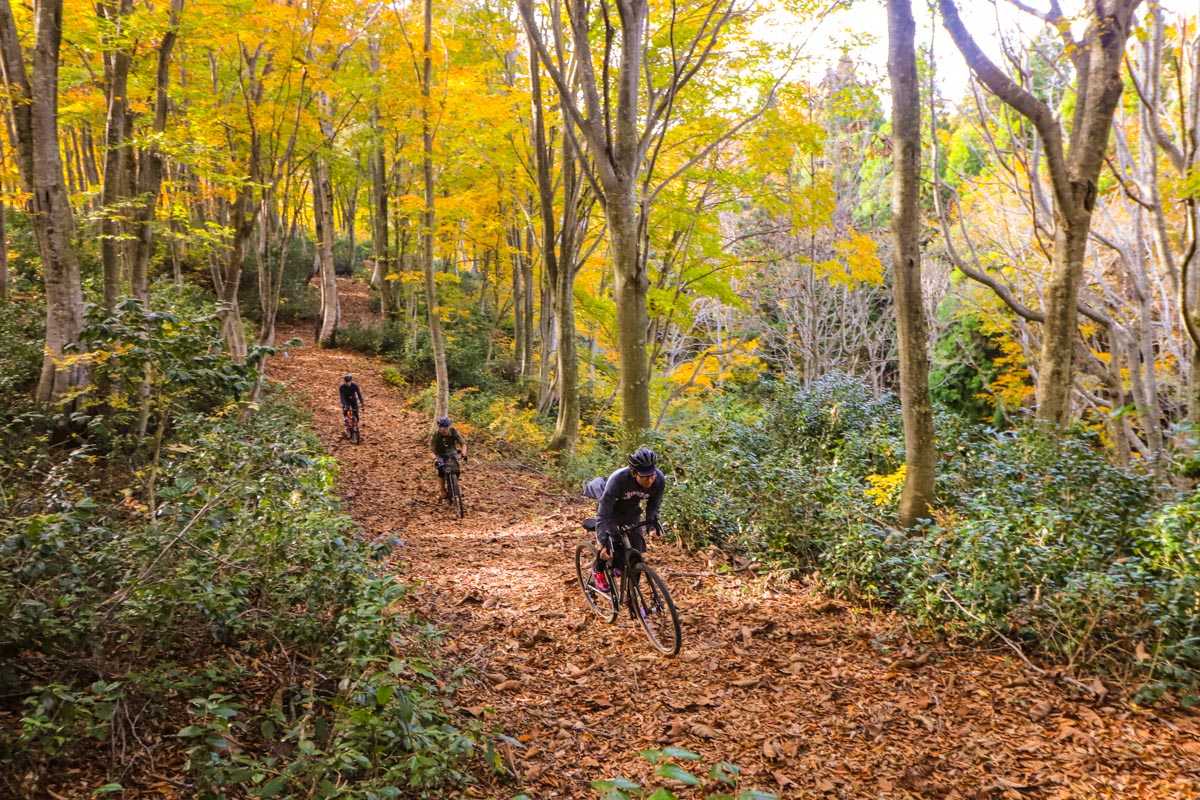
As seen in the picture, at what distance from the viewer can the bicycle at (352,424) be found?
1406 cm

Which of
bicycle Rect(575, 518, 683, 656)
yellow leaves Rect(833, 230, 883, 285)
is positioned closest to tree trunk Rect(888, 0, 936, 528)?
bicycle Rect(575, 518, 683, 656)

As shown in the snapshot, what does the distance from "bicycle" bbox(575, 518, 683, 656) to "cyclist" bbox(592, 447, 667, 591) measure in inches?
2.8

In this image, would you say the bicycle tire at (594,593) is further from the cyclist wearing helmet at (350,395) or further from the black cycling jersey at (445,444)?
the cyclist wearing helmet at (350,395)

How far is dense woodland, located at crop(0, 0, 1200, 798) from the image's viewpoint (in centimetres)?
375

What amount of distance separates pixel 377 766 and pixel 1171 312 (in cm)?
1543

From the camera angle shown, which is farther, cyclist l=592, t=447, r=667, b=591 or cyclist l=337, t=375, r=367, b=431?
cyclist l=337, t=375, r=367, b=431

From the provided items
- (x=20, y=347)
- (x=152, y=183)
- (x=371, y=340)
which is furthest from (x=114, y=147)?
(x=371, y=340)

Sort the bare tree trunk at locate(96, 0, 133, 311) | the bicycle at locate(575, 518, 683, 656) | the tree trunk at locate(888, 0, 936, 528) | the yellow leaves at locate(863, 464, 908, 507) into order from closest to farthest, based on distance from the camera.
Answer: the bicycle at locate(575, 518, 683, 656) < the tree trunk at locate(888, 0, 936, 528) < the yellow leaves at locate(863, 464, 908, 507) < the bare tree trunk at locate(96, 0, 133, 311)

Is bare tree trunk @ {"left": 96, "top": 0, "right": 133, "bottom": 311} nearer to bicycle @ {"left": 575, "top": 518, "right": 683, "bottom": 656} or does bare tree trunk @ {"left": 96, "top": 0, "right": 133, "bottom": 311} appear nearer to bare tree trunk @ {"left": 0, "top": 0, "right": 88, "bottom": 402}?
bare tree trunk @ {"left": 0, "top": 0, "right": 88, "bottom": 402}

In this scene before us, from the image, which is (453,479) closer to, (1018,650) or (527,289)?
(1018,650)

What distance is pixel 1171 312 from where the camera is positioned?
12.6 m

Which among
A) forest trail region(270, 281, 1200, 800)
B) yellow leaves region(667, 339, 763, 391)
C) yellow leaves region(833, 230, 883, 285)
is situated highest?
yellow leaves region(833, 230, 883, 285)

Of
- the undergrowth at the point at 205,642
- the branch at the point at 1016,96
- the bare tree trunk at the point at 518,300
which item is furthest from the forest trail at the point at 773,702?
the bare tree trunk at the point at 518,300

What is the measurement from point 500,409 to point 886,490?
11.6 metres
